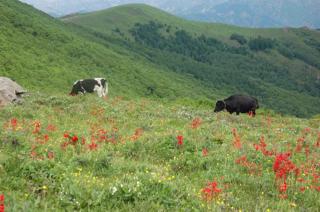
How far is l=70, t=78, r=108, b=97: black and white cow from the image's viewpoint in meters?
33.7

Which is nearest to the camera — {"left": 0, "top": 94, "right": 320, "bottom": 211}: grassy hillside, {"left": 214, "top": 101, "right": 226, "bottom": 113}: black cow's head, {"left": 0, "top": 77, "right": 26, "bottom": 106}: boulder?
→ {"left": 0, "top": 94, "right": 320, "bottom": 211}: grassy hillside

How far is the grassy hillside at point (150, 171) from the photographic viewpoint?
837 cm

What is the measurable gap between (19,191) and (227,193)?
441 cm

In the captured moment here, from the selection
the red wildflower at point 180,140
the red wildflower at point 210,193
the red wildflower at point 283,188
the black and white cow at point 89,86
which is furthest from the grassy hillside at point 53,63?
the red wildflower at point 210,193

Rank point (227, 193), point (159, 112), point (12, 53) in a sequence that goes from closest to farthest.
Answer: point (227, 193)
point (159, 112)
point (12, 53)

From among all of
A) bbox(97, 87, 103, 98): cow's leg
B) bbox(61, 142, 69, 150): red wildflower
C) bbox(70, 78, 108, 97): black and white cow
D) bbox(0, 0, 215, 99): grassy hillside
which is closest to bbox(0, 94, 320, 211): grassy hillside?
bbox(61, 142, 69, 150): red wildflower

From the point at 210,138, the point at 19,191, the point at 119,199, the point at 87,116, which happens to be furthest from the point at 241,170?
the point at 87,116

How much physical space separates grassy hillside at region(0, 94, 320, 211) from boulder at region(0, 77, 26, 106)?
18.8 ft

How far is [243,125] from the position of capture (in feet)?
75.8

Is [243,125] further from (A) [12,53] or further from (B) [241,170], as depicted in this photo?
(A) [12,53]

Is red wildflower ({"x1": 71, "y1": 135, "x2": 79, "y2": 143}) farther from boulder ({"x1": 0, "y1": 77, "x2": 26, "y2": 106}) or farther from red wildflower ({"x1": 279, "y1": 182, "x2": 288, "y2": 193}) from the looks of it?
boulder ({"x1": 0, "y1": 77, "x2": 26, "y2": 106})

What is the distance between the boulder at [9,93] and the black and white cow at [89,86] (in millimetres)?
6635

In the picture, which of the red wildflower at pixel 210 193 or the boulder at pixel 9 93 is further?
the boulder at pixel 9 93

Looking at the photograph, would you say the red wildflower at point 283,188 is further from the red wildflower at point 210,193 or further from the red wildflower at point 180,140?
the red wildflower at point 180,140
